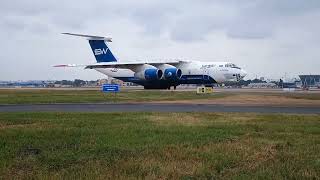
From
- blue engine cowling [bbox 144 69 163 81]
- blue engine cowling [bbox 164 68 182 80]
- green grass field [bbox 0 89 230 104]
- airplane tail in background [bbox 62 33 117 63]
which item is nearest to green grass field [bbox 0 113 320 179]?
green grass field [bbox 0 89 230 104]

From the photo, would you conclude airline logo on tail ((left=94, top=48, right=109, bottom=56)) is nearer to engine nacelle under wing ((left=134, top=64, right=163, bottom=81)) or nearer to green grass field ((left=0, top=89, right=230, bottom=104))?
engine nacelle under wing ((left=134, top=64, right=163, bottom=81))

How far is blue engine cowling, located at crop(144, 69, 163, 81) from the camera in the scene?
56972 mm

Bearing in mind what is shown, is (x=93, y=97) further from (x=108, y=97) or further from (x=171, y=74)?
(x=171, y=74)

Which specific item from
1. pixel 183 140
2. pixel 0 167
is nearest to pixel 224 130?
pixel 183 140

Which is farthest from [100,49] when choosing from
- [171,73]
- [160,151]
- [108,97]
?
[160,151]

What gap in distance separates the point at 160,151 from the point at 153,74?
155 ft

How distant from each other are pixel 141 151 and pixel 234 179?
310 cm

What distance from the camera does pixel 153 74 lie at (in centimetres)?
5700

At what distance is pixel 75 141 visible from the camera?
1144 centimetres

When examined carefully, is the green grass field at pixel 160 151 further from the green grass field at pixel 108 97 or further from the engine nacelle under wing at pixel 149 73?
the engine nacelle under wing at pixel 149 73

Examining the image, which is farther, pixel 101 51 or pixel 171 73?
pixel 101 51

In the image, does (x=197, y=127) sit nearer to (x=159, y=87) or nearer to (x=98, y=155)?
(x=98, y=155)

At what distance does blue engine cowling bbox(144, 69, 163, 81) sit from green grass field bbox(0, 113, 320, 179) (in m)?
Result: 41.6

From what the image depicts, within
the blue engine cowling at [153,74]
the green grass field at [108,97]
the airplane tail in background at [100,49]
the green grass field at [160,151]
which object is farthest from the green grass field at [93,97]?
the airplane tail in background at [100,49]
